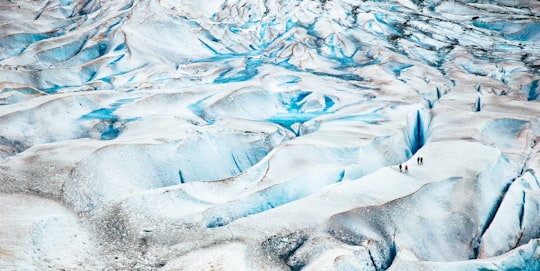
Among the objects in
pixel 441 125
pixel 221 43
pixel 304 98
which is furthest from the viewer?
pixel 221 43

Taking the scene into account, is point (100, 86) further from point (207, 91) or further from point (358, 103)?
point (358, 103)

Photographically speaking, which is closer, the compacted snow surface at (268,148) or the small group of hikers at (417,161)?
the compacted snow surface at (268,148)

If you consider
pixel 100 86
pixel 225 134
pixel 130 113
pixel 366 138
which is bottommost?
pixel 100 86

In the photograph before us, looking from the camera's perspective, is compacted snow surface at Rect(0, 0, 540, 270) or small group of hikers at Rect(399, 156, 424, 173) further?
small group of hikers at Rect(399, 156, 424, 173)

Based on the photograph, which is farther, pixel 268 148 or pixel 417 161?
pixel 268 148

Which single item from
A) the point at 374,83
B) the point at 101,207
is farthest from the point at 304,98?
the point at 101,207

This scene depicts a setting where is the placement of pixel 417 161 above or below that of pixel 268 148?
above

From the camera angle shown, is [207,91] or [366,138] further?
[207,91]

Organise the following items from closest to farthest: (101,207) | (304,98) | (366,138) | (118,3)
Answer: (101,207), (366,138), (304,98), (118,3)
